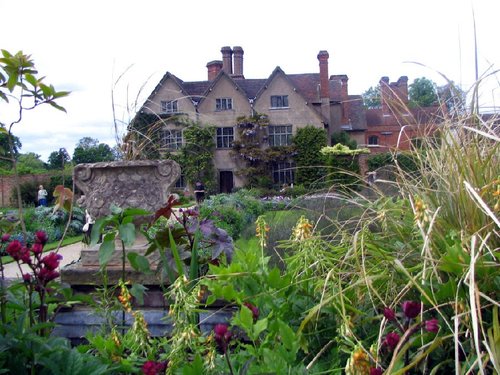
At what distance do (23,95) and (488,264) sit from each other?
161 cm

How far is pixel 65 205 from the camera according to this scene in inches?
86.2

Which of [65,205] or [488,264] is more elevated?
[65,205]

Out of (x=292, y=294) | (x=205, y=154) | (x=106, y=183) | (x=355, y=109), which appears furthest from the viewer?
(x=355, y=109)

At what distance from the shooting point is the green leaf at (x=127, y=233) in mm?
1780

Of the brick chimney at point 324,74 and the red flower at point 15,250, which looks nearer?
the red flower at point 15,250

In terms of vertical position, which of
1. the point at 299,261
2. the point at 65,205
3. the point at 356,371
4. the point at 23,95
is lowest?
the point at 356,371

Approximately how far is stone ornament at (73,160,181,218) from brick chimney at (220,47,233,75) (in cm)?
3058

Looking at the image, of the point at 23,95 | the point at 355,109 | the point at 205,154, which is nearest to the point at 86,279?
the point at 23,95

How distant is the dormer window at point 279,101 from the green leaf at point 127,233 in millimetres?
29456

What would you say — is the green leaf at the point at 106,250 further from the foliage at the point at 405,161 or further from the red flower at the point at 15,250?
the foliage at the point at 405,161

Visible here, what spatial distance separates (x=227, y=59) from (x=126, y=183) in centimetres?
3106

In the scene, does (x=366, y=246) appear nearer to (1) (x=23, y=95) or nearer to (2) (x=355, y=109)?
(1) (x=23, y=95)

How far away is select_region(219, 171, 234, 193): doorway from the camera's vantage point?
102ft

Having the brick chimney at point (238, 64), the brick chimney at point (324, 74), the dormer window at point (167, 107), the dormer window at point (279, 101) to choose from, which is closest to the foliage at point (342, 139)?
the brick chimney at point (324, 74)
